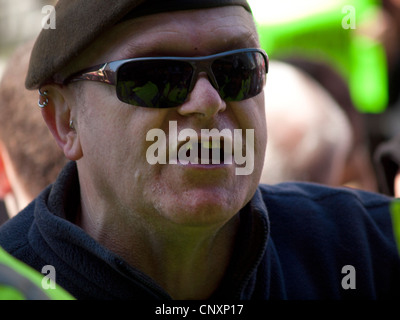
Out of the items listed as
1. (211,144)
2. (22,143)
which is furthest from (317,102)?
(211,144)

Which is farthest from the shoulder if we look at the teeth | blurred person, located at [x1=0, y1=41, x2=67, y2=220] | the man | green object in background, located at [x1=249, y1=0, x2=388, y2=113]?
green object in background, located at [x1=249, y1=0, x2=388, y2=113]

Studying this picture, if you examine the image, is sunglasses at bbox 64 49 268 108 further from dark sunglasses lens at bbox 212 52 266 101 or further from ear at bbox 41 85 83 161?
ear at bbox 41 85 83 161

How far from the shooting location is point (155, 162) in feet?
6.90

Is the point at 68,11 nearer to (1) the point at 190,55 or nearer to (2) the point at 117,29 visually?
(2) the point at 117,29

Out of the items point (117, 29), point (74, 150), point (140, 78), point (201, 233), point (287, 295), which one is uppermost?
point (117, 29)

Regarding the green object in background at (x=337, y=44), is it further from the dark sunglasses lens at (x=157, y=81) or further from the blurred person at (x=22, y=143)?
the dark sunglasses lens at (x=157, y=81)

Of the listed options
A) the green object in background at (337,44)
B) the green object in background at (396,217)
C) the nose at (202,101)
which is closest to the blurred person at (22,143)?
the nose at (202,101)

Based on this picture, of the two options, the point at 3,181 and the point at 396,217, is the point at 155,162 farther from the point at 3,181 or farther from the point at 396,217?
the point at 3,181

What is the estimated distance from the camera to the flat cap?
2102 mm

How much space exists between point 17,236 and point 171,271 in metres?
0.51

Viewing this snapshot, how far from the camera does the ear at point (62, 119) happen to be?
2.31 meters

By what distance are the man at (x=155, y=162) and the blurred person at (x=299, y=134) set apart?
3.22 ft

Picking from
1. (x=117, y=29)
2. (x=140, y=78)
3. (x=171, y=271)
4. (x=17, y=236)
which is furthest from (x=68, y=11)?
(x=171, y=271)
